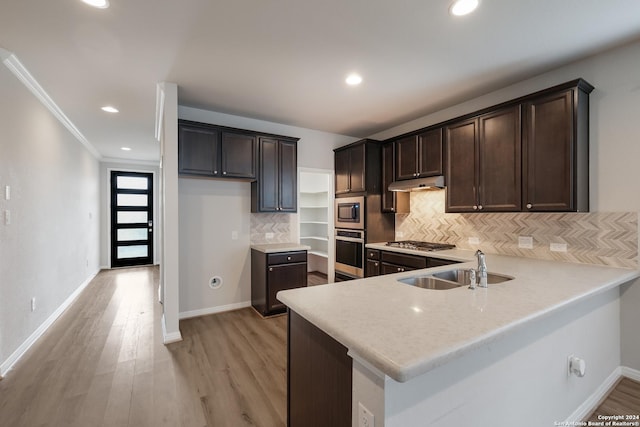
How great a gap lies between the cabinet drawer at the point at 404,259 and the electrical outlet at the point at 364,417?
2375 mm

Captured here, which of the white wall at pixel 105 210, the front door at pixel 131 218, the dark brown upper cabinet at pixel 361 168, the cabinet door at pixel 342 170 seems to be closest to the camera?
the dark brown upper cabinet at pixel 361 168

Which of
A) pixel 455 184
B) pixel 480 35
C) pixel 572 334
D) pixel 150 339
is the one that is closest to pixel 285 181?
pixel 455 184

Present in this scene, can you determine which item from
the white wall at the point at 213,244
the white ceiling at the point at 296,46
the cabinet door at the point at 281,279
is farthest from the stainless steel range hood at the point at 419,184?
the white wall at the point at 213,244

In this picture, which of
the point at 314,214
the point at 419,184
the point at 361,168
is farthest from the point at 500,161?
the point at 314,214

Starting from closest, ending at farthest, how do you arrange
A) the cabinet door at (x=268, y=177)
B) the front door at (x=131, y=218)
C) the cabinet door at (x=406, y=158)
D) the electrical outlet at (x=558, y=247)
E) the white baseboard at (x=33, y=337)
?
1. the white baseboard at (x=33, y=337)
2. the electrical outlet at (x=558, y=247)
3. the cabinet door at (x=406, y=158)
4. the cabinet door at (x=268, y=177)
5. the front door at (x=131, y=218)

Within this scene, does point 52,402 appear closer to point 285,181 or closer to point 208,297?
point 208,297

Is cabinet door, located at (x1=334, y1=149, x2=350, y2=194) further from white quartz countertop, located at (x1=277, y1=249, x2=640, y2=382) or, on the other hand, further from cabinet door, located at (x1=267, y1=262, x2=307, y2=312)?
white quartz countertop, located at (x1=277, y1=249, x2=640, y2=382)

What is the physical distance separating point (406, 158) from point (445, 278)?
207cm

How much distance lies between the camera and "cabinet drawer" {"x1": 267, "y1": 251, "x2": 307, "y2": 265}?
358 cm

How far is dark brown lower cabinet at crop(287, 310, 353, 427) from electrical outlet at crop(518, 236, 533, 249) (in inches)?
102

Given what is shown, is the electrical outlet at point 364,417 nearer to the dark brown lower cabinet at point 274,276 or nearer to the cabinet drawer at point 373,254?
the dark brown lower cabinet at point 274,276

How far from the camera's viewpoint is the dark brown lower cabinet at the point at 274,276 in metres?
3.56

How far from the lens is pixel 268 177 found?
3.88 m

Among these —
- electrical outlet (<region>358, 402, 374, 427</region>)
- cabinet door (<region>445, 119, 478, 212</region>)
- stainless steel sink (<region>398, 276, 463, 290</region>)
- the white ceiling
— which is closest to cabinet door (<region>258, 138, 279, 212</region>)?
the white ceiling
